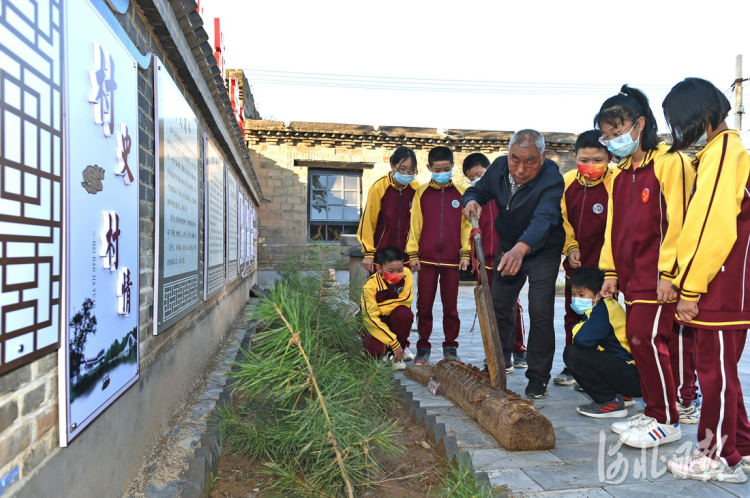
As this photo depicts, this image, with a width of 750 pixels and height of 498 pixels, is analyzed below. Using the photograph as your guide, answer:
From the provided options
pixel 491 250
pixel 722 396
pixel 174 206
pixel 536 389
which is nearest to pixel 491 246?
pixel 491 250

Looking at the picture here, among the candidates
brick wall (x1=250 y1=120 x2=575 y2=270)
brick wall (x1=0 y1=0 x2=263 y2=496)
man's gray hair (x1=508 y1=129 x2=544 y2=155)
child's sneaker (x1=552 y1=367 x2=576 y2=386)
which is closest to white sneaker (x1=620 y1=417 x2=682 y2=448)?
child's sneaker (x1=552 y1=367 x2=576 y2=386)

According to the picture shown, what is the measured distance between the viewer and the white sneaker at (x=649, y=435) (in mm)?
2838

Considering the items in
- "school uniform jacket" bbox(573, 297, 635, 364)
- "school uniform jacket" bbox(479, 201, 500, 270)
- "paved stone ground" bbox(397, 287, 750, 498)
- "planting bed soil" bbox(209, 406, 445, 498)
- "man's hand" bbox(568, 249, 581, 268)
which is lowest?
"paved stone ground" bbox(397, 287, 750, 498)

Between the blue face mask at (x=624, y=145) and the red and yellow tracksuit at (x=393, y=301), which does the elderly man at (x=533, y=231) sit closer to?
the blue face mask at (x=624, y=145)

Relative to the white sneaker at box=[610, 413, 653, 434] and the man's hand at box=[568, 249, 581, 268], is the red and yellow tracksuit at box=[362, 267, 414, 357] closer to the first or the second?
the man's hand at box=[568, 249, 581, 268]

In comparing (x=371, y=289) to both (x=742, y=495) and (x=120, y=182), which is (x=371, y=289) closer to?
(x=120, y=182)

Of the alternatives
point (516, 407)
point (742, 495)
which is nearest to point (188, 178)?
point (516, 407)

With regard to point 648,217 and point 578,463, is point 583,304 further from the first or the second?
point 578,463

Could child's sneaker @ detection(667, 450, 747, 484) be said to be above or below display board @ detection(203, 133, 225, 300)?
below

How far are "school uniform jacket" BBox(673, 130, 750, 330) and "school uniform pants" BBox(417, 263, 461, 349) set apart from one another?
260 cm

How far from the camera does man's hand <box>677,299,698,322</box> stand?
2473 millimetres

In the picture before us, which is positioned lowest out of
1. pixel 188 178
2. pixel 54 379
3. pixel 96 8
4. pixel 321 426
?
pixel 321 426

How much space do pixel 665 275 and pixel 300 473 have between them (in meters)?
2.03

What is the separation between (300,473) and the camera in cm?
232
